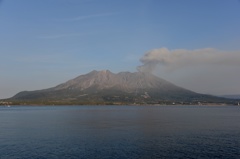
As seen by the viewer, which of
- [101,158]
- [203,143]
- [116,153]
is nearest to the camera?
[101,158]

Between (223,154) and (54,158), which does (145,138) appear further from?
(54,158)

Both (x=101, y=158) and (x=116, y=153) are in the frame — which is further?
(x=116, y=153)

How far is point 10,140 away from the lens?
48.3m

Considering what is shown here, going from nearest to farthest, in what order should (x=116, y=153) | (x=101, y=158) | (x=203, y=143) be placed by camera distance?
(x=101, y=158), (x=116, y=153), (x=203, y=143)

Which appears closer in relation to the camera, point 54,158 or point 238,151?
point 54,158

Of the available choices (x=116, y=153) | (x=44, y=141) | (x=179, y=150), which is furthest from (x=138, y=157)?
(x=44, y=141)

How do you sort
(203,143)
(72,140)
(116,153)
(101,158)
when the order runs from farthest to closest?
(72,140)
(203,143)
(116,153)
(101,158)

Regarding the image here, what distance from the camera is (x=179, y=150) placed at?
39.5m

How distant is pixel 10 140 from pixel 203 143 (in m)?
29.2

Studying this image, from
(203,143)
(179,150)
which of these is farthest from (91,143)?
Result: (203,143)

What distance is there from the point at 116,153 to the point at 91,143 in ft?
28.5

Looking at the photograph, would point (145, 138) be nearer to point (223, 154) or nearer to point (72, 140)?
point (72, 140)

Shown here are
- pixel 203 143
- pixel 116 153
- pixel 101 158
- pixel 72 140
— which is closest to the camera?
pixel 101 158

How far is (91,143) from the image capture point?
4553cm
